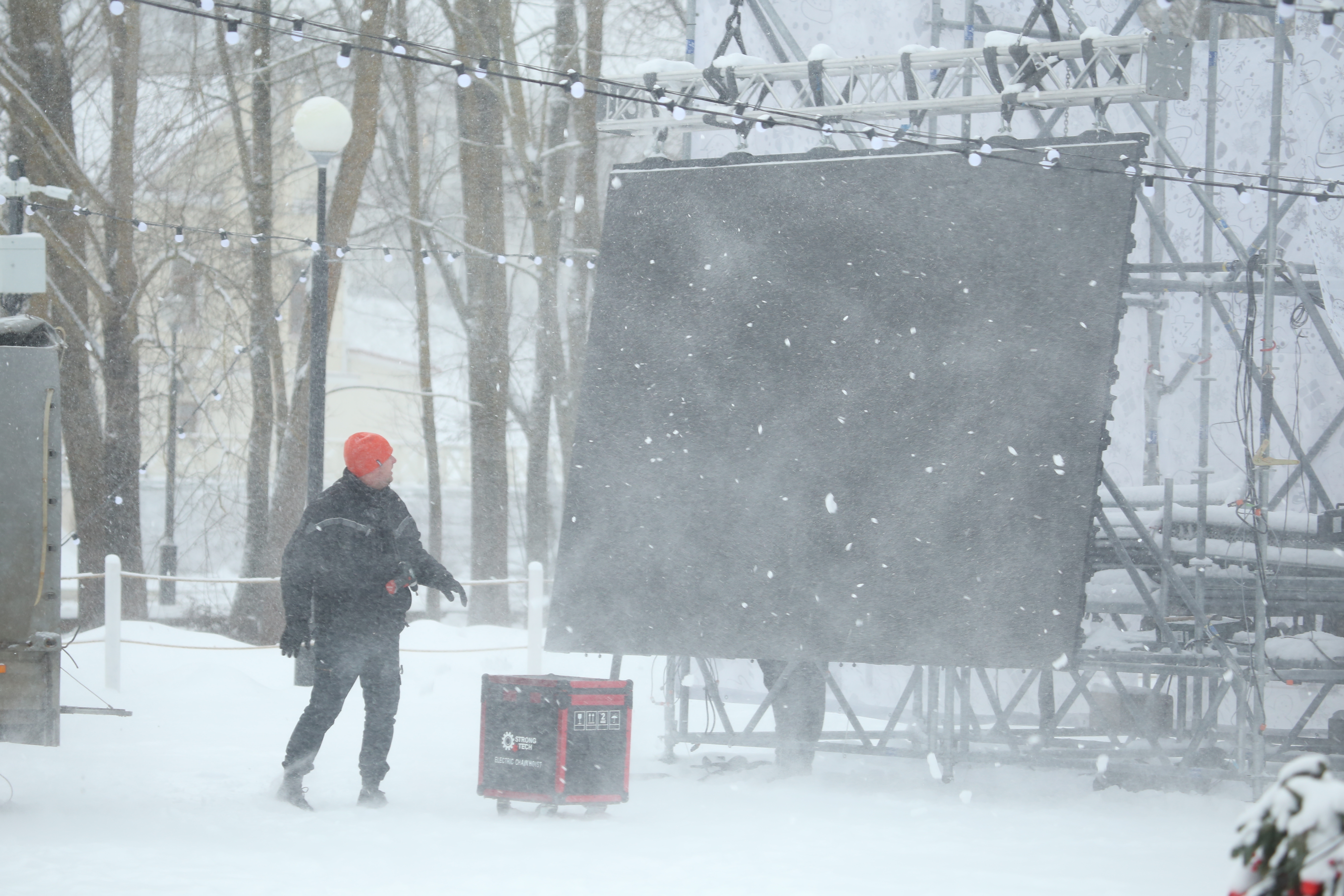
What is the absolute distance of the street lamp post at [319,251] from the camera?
35.4ft

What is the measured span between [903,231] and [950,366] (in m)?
0.91

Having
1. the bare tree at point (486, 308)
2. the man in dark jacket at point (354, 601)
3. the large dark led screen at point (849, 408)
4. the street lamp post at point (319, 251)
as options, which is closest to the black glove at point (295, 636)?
the man in dark jacket at point (354, 601)

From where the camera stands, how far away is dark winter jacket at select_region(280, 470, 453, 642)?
22.9ft

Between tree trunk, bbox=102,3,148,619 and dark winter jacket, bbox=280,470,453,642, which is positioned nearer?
dark winter jacket, bbox=280,470,453,642

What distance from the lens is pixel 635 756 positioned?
30.8ft

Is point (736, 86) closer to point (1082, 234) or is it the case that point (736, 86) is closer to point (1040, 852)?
point (1082, 234)

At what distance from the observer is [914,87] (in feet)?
29.3

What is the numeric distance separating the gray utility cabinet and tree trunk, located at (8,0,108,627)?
949cm

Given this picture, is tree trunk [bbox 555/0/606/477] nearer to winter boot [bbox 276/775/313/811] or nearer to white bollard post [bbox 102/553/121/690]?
white bollard post [bbox 102/553/121/690]

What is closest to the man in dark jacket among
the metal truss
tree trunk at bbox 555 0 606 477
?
the metal truss

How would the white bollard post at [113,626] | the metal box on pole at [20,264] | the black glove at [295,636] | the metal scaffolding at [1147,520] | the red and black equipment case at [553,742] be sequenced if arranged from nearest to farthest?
the black glove at [295,636]
the red and black equipment case at [553,742]
the metal box on pole at [20,264]
the metal scaffolding at [1147,520]
the white bollard post at [113,626]

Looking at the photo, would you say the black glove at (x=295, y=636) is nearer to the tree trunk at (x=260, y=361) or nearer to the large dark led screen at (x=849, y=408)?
the large dark led screen at (x=849, y=408)

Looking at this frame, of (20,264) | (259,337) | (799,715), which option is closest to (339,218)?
(259,337)

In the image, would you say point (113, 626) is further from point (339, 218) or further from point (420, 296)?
point (420, 296)
